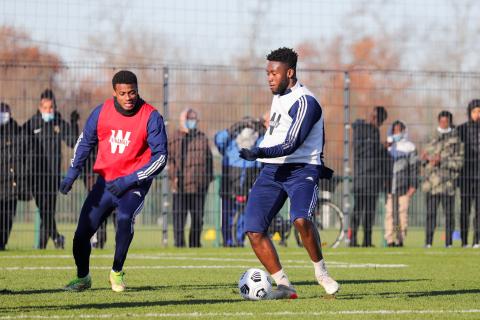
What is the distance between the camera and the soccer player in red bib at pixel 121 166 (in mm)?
11188

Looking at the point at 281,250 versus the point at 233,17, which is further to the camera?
the point at 233,17

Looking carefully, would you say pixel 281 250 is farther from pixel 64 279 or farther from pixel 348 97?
pixel 64 279

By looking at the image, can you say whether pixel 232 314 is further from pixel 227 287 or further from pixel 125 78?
pixel 125 78

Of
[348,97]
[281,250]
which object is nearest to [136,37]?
[348,97]

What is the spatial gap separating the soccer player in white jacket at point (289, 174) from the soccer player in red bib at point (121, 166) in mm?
1126

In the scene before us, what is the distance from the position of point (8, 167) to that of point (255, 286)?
9.52 m

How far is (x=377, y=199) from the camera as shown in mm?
21031

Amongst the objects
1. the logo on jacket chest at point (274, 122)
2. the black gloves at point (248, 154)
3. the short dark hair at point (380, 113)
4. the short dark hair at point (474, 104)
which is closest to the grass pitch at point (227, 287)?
the black gloves at point (248, 154)

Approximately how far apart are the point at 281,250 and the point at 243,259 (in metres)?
2.64

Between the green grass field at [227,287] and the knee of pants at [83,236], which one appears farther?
the knee of pants at [83,236]

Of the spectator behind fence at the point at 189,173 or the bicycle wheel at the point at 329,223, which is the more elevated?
the spectator behind fence at the point at 189,173

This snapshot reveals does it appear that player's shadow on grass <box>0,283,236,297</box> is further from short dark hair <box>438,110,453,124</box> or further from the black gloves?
short dark hair <box>438,110,453,124</box>

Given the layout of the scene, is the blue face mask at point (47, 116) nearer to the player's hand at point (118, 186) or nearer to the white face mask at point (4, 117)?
the white face mask at point (4, 117)

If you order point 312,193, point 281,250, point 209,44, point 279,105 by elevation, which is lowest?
point 281,250
